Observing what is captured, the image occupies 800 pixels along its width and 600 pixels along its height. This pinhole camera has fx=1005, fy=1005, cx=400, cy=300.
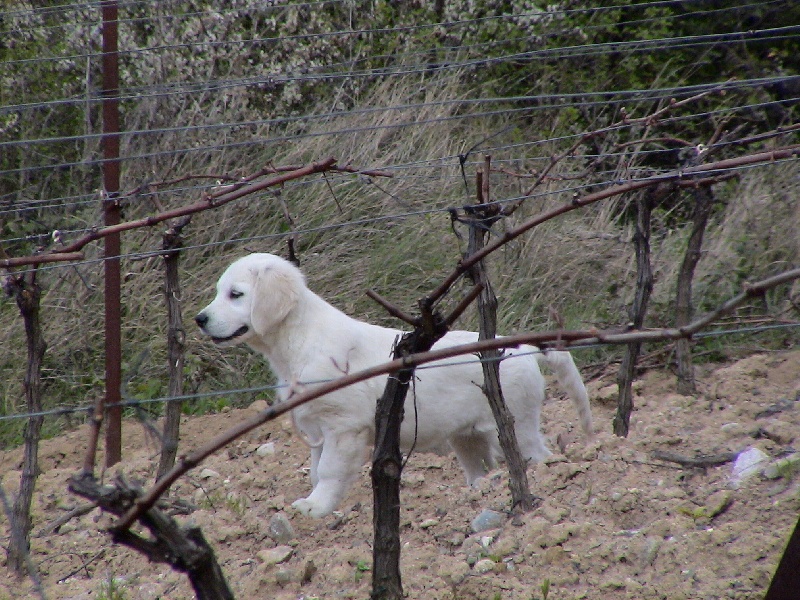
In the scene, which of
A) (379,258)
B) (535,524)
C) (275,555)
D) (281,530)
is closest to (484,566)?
(535,524)

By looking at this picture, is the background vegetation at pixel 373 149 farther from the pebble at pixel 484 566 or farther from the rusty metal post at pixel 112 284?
the pebble at pixel 484 566

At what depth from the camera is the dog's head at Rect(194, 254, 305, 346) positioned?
501cm

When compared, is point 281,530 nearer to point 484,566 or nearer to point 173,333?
point 484,566

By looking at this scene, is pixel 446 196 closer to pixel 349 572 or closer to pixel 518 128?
pixel 518 128

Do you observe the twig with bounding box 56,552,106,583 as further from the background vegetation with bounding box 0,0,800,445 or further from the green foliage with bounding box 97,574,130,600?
the background vegetation with bounding box 0,0,800,445

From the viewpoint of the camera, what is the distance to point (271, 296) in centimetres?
500

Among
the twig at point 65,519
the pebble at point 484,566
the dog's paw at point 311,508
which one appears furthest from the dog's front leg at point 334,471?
the pebble at point 484,566

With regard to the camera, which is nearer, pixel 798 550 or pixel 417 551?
pixel 798 550

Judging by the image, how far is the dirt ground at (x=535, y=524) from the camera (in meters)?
3.33

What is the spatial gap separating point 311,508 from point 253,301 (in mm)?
1102

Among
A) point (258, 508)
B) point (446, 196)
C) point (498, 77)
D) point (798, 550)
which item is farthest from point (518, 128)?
point (798, 550)

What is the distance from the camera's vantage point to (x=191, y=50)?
9898 mm

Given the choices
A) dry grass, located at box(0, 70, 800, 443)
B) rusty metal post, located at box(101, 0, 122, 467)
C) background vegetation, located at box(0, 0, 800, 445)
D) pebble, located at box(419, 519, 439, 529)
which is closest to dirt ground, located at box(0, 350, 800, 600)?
pebble, located at box(419, 519, 439, 529)

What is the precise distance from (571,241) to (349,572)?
4974 mm
